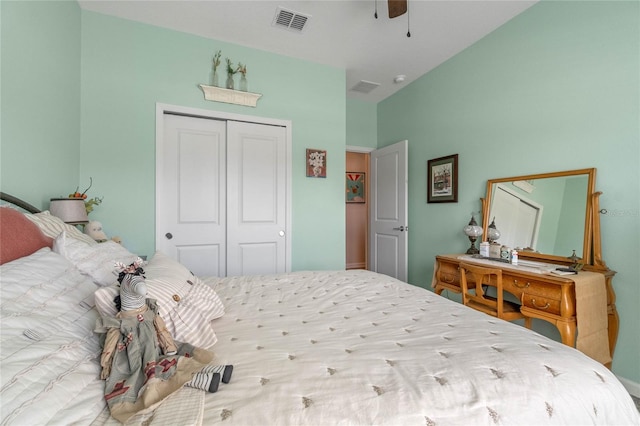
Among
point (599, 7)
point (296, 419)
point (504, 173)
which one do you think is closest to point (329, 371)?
point (296, 419)

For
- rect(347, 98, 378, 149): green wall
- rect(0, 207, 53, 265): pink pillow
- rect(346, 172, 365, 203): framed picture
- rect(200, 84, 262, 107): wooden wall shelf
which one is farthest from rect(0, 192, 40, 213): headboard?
rect(346, 172, 365, 203): framed picture

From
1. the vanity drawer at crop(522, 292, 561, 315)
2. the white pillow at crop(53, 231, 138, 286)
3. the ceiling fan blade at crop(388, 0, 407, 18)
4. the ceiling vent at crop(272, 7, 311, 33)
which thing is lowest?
the vanity drawer at crop(522, 292, 561, 315)

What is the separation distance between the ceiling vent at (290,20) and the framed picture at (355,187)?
3159mm

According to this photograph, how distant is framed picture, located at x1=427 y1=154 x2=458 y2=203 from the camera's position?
3.01 m

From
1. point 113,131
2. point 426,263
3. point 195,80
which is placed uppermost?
point 195,80

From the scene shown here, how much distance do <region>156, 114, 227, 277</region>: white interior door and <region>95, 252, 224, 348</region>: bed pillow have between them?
1.60m

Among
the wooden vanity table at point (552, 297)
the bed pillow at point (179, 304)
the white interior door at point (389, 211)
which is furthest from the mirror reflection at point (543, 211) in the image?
the bed pillow at point (179, 304)

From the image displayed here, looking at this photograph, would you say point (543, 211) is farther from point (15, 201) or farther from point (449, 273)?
point (15, 201)

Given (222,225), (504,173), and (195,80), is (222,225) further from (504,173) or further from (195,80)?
(504,173)

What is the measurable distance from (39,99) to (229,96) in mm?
1462

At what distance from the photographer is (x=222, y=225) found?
285cm

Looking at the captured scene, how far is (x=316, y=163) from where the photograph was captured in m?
3.18

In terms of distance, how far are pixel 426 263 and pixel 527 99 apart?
6.68 feet

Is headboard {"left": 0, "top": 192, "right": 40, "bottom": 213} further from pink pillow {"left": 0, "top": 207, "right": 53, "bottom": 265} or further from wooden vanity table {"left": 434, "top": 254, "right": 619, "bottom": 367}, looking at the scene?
wooden vanity table {"left": 434, "top": 254, "right": 619, "bottom": 367}
